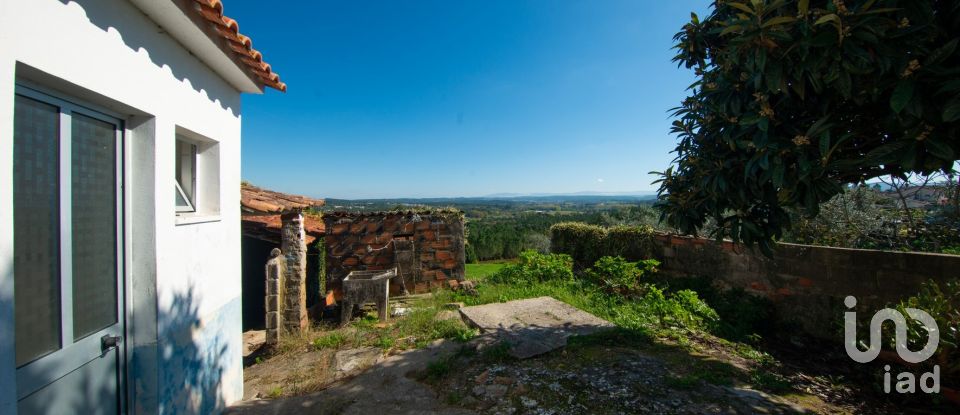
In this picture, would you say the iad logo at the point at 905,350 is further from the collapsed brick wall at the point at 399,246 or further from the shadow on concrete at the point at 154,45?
the shadow on concrete at the point at 154,45

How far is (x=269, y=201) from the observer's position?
618cm

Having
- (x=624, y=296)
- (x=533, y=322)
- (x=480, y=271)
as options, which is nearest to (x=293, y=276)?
(x=533, y=322)

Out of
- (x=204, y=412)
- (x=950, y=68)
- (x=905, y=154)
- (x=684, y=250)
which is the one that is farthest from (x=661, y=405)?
(x=684, y=250)

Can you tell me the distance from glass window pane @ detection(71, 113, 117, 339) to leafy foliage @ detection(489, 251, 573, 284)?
21.1 feet

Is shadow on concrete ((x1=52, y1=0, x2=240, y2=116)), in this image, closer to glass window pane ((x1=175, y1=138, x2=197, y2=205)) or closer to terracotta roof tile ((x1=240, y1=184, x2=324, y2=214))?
glass window pane ((x1=175, y1=138, x2=197, y2=205))

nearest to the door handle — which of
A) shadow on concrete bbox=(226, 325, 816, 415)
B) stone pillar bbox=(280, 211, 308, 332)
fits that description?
shadow on concrete bbox=(226, 325, 816, 415)

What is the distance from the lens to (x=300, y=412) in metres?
3.32

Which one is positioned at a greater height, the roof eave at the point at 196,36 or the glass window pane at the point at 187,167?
the roof eave at the point at 196,36

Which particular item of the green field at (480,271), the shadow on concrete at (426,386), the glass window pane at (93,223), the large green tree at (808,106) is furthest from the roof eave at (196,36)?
the green field at (480,271)

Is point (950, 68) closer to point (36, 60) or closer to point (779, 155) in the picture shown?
point (779, 155)

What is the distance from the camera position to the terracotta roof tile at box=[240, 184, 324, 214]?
563 centimetres

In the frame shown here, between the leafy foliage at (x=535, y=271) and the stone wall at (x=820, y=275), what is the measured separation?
2.61 m

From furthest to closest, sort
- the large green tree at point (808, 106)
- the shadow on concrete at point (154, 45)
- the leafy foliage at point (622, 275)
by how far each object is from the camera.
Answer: the leafy foliage at point (622, 275), the shadow on concrete at point (154, 45), the large green tree at point (808, 106)

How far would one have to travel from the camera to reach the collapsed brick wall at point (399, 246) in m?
7.17
